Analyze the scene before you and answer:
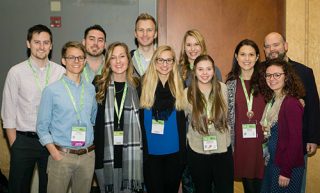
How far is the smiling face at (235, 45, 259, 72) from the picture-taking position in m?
3.25

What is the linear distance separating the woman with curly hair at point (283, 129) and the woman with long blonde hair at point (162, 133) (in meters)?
0.78

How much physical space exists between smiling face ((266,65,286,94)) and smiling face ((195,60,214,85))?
0.52 meters

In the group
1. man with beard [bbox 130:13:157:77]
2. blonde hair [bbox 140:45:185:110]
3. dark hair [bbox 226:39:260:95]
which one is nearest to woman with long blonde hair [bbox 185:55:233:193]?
blonde hair [bbox 140:45:185:110]

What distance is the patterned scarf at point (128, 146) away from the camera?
304 cm

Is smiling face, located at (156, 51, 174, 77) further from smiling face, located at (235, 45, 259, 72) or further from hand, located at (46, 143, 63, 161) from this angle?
hand, located at (46, 143, 63, 161)

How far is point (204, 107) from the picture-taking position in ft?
9.96

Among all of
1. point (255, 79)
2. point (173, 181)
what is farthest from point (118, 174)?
point (255, 79)

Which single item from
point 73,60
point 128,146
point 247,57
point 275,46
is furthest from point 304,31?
point 73,60

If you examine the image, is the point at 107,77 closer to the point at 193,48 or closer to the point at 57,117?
the point at 57,117

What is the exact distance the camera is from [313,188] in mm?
4266

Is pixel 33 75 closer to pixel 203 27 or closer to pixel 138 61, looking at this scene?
pixel 138 61

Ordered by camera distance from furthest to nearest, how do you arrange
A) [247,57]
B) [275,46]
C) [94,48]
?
[94,48], [275,46], [247,57]

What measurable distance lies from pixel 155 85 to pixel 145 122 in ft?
1.20

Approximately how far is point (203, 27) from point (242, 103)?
152cm
